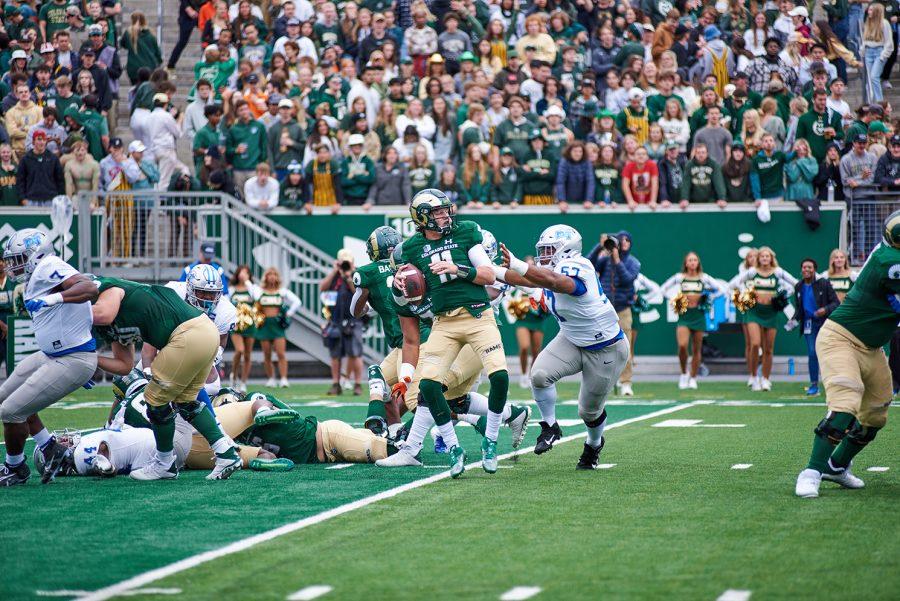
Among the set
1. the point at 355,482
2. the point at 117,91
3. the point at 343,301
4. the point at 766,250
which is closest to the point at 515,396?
the point at 343,301

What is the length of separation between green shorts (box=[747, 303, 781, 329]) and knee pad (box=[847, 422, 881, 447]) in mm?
9416

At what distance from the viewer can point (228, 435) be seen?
9922 mm

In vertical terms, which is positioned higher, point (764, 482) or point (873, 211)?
point (873, 211)

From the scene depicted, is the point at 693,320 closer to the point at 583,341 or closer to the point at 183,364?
the point at 583,341

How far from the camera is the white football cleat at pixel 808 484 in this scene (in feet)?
27.1

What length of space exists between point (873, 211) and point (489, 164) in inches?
Answer: 224

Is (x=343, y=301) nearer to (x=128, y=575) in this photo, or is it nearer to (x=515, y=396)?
(x=515, y=396)

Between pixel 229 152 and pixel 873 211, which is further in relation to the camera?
pixel 229 152

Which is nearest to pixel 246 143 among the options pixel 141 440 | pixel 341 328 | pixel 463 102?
pixel 463 102

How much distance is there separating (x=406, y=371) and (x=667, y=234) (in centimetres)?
1013

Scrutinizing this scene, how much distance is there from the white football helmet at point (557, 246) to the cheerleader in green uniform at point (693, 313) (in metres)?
8.41

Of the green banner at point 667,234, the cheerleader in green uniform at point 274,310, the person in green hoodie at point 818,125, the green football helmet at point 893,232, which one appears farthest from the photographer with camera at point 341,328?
the green football helmet at point 893,232

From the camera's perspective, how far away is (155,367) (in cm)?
884

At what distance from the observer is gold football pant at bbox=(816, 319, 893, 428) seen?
8.14 meters
